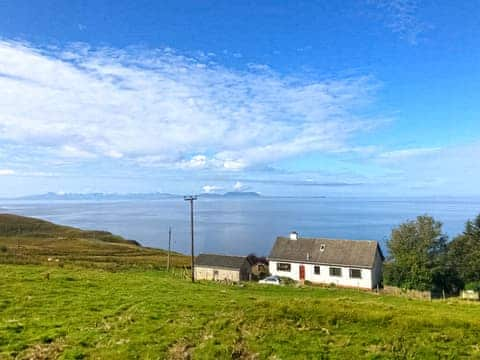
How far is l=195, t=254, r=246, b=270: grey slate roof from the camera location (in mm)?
48303

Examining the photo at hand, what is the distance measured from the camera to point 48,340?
11.4 m

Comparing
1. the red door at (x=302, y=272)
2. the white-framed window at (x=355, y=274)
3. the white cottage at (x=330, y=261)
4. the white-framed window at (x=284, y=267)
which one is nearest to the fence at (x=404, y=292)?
the white cottage at (x=330, y=261)

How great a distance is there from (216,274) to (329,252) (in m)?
15.5

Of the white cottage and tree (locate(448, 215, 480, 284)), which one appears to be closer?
tree (locate(448, 215, 480, 284))

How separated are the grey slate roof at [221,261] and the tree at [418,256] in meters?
18.6

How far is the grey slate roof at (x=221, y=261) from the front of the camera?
158 feet

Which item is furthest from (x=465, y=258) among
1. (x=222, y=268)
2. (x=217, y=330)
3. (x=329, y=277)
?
(x=217, y=330)

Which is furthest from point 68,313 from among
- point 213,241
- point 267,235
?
point 267,235

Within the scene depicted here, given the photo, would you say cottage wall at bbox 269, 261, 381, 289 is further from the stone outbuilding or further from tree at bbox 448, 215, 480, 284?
tree at bbox 448, 215, 480, 284

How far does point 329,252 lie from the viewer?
149 feet

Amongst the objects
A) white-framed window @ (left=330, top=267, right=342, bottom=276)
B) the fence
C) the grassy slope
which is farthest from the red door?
the grassy slope

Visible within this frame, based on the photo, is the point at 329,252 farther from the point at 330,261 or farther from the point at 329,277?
the point at 329,277

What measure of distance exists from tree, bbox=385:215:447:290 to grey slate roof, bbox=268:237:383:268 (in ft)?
9.46

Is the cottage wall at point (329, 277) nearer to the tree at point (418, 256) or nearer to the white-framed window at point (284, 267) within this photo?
the white-framed window at point (284, 267)
